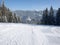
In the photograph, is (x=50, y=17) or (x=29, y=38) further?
(x=50, y=17)

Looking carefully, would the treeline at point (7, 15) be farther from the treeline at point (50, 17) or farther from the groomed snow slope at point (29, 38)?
the groomed snow slope at point (29, 38)

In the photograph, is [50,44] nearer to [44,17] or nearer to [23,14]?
[44,17]

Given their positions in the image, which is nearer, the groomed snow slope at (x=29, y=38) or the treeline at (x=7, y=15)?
the groomed snow slope at (x=29, y=38)

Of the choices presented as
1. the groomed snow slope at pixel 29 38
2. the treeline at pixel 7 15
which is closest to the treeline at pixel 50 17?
the treeline at pixel 7 15

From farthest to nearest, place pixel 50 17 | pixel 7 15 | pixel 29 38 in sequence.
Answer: pixel 7 15 → pixel 50 17 → pixel 29 38

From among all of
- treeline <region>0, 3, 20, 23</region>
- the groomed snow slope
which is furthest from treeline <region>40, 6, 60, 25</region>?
the groomed snow slope

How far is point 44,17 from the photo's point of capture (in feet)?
40.0

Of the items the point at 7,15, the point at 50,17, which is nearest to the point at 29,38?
the point at 50,17

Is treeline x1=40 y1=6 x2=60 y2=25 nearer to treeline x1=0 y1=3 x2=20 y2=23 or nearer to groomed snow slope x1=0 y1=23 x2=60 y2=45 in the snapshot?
treeline x1=0 y1=3 x2=20 y2=23

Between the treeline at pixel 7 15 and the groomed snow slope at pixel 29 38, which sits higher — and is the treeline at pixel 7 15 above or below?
above

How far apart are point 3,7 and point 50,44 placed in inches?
517

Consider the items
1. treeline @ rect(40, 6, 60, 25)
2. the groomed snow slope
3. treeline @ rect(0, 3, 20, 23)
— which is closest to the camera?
the groomed snow slope

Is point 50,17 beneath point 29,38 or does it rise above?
above

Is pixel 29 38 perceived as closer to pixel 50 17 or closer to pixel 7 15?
pixel 50 17
